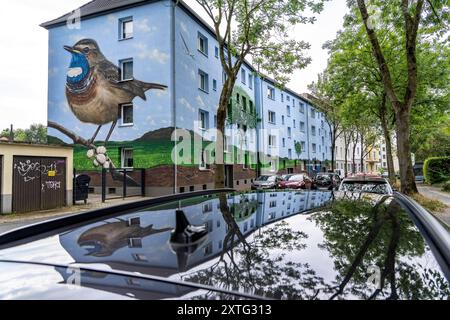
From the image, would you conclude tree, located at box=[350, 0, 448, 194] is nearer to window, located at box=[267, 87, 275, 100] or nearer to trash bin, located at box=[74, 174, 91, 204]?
trash bin, located at box=[74, 174, 91, 204]

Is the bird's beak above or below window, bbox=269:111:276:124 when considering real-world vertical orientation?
above

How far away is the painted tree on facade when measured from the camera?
1911cm

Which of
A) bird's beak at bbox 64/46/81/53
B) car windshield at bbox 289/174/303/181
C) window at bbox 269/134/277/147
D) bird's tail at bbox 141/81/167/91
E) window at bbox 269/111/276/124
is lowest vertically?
car windshield at bbox 289/174/303/181

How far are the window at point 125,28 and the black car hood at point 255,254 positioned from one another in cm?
2027

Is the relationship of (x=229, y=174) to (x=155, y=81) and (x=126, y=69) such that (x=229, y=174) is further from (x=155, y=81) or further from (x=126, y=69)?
(x=126, y=69)

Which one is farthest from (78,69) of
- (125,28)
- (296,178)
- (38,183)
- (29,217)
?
(296,178)

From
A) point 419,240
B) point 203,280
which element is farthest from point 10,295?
point 419,240

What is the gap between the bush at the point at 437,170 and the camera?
25.5 meters

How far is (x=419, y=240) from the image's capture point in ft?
4.71

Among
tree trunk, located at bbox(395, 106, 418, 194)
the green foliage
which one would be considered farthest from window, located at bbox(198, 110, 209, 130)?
tree trunk, located at bbox(395, 106, 418, 194)

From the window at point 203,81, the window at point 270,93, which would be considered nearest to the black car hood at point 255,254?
the window at point 203,81

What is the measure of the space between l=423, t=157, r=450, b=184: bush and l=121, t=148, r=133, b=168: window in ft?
82.3

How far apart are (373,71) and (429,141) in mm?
23957
